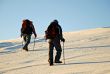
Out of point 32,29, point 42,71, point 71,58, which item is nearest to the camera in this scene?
point 42,71

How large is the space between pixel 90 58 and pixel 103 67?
267 cm

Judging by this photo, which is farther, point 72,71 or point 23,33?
point 23,33

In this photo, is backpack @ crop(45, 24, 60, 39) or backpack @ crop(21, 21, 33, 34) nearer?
backpack @ crop(45, 24, 60, 39)

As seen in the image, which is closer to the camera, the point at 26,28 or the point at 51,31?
the point at 51,31

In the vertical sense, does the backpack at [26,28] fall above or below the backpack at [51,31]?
above

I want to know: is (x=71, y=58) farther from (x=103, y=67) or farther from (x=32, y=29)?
(x=32, y=29)

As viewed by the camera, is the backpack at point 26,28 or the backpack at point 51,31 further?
the backpack at point 26,28

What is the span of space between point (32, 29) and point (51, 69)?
757 cm

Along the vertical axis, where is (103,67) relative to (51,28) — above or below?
below

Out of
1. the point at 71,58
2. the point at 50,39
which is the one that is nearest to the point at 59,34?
the point at 50,39

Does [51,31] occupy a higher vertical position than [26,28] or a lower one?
lower

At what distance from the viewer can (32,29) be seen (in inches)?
783

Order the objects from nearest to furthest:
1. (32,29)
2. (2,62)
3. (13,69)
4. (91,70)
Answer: (91,70), (13,69), (2,62), (32,29)

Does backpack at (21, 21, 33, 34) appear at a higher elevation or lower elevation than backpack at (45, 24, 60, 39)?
higher
